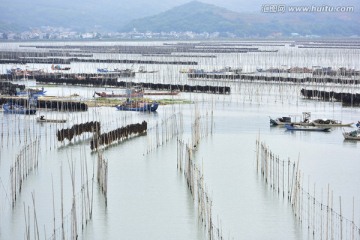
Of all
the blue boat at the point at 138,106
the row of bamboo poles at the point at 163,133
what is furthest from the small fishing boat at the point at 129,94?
the row of bamboo poles at the point at 163,133

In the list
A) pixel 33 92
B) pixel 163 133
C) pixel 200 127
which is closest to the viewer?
pixel 163 133

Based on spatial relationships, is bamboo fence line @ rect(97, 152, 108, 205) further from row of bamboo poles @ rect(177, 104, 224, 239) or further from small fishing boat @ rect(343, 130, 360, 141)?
small fishing boat @ rect(343, 130, 360, 141)

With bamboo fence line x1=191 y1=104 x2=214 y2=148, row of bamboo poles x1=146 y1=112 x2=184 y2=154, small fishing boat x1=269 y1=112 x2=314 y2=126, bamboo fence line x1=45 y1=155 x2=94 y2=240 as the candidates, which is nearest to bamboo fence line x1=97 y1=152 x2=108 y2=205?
bamboo fence line x1=45 y1=155 x2=94 y2=240

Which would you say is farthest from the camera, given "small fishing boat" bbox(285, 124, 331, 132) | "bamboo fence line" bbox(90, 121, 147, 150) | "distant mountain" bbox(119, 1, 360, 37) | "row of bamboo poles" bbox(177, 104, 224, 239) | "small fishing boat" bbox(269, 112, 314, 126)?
"distant mountain" bbox(119, 1, 360, 37)

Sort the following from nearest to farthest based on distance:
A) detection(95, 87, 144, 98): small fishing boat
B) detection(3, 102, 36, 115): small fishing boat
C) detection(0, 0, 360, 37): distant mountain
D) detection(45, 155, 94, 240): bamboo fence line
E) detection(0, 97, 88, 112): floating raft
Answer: detection(45, 155, 94, 240): bamboo fence line → detection(3, 102, 36, 115): small fishing boat → detection(0, 97, 88, 112): floating raft → detection(95, 87, 144, 98): small fishing boat → detection(0, 0, 360, 37): distant mountain

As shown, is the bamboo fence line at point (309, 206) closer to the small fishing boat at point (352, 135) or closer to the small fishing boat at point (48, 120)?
the small fishing boat at point (352, 135)

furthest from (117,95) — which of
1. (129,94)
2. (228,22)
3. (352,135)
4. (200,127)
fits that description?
(228,22)

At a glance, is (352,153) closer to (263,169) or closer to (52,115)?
(263,169)

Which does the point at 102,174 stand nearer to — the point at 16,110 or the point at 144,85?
the point at 16,110
